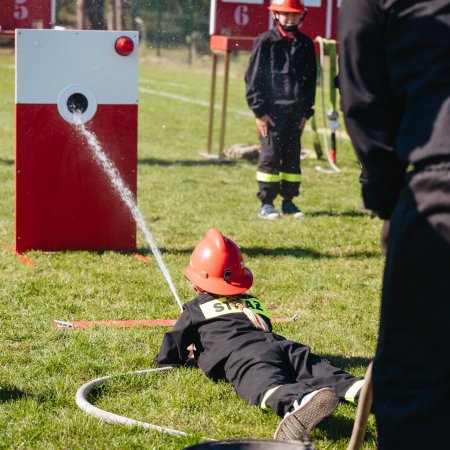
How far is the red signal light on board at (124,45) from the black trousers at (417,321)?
4588 mm

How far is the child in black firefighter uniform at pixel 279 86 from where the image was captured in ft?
30.1

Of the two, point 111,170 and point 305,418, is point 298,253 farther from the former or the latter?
point 305,418

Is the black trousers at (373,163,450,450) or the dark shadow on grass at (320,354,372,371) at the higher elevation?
the black trousers at (373,163,450,450)

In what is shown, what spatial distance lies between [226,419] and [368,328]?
67.3 inches

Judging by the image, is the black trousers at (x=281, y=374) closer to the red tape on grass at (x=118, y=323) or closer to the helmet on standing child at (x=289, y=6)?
the red tape on grass at (x=118, y=323)

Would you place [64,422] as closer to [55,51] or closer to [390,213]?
[390,213]

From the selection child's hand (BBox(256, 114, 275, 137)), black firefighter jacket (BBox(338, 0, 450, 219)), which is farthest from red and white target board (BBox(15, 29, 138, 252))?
black firefighter jacket (BBox(338, 0, 450, 219))

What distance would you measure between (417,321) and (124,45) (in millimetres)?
4696

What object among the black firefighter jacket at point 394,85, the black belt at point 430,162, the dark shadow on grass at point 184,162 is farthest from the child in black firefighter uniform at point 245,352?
the dark shadow on grass at point 184,162

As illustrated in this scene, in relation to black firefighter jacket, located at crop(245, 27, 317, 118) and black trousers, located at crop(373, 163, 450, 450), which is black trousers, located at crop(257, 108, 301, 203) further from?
black trousers, located at crop(373, 163, 450, 450)

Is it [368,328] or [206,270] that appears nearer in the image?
[206,270]

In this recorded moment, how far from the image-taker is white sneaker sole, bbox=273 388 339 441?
388 centimetres

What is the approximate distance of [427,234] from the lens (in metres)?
2.62

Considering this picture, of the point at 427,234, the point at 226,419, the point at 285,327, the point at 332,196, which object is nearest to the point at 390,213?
the point at 427,234
